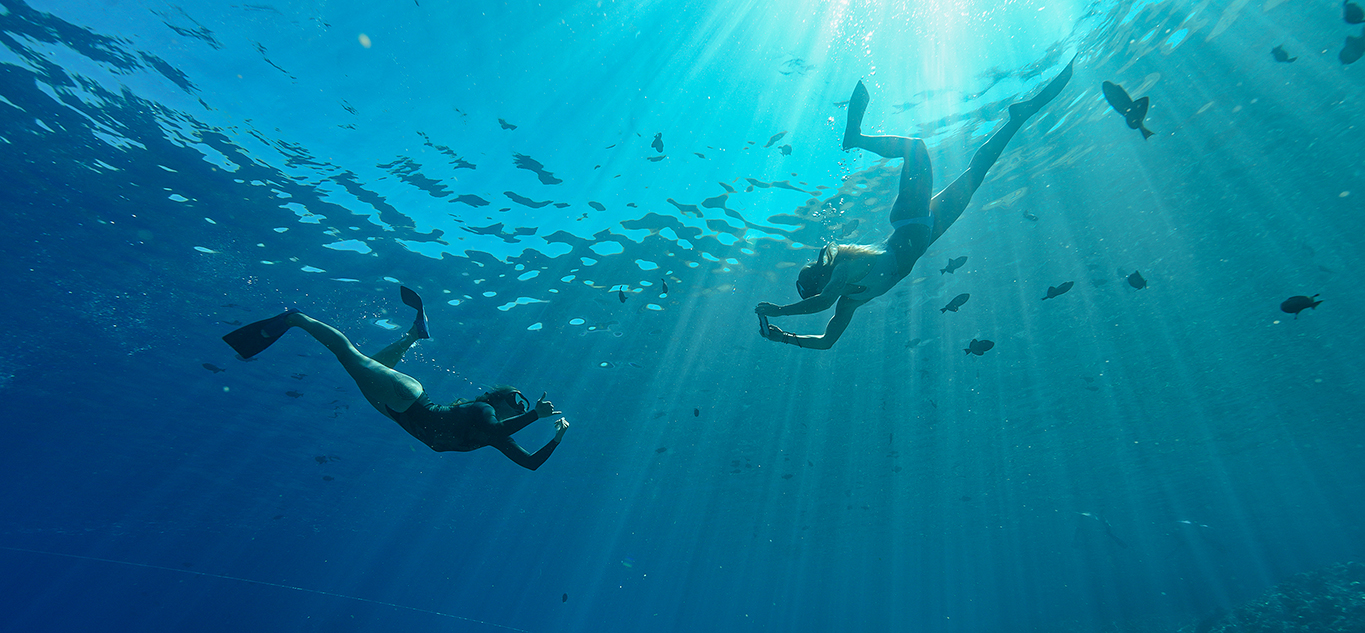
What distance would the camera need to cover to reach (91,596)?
235 feet

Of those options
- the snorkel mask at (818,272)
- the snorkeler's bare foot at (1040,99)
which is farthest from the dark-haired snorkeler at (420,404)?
the snorkeler's bare foot at (1040,99)

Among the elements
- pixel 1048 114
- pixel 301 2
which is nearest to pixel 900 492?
pixel 1048 114

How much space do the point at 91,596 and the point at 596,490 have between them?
3570 inches

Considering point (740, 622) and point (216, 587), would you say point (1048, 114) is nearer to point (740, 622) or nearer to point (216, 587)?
point (216, 587)

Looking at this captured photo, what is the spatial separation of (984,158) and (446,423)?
20.9 ft

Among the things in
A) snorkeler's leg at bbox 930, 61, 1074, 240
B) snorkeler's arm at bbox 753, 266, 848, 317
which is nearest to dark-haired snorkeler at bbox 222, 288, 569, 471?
snorkeler's arm at bbox 753, 266, 848, 317

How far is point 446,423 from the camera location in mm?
5434

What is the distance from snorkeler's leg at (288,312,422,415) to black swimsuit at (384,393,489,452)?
0.71ft

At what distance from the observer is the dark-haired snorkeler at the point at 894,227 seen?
5152 mm

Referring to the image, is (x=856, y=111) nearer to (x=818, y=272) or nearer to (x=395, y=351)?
(x=818, y=272)

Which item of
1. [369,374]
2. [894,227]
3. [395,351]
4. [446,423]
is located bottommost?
[446,423]

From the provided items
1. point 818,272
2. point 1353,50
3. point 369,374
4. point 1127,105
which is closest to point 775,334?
point 818,272

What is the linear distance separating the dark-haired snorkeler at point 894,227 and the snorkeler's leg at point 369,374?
380cm

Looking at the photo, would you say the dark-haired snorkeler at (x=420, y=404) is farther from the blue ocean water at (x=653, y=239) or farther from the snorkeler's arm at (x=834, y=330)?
the blue ocean water at (x=653, y=239)
